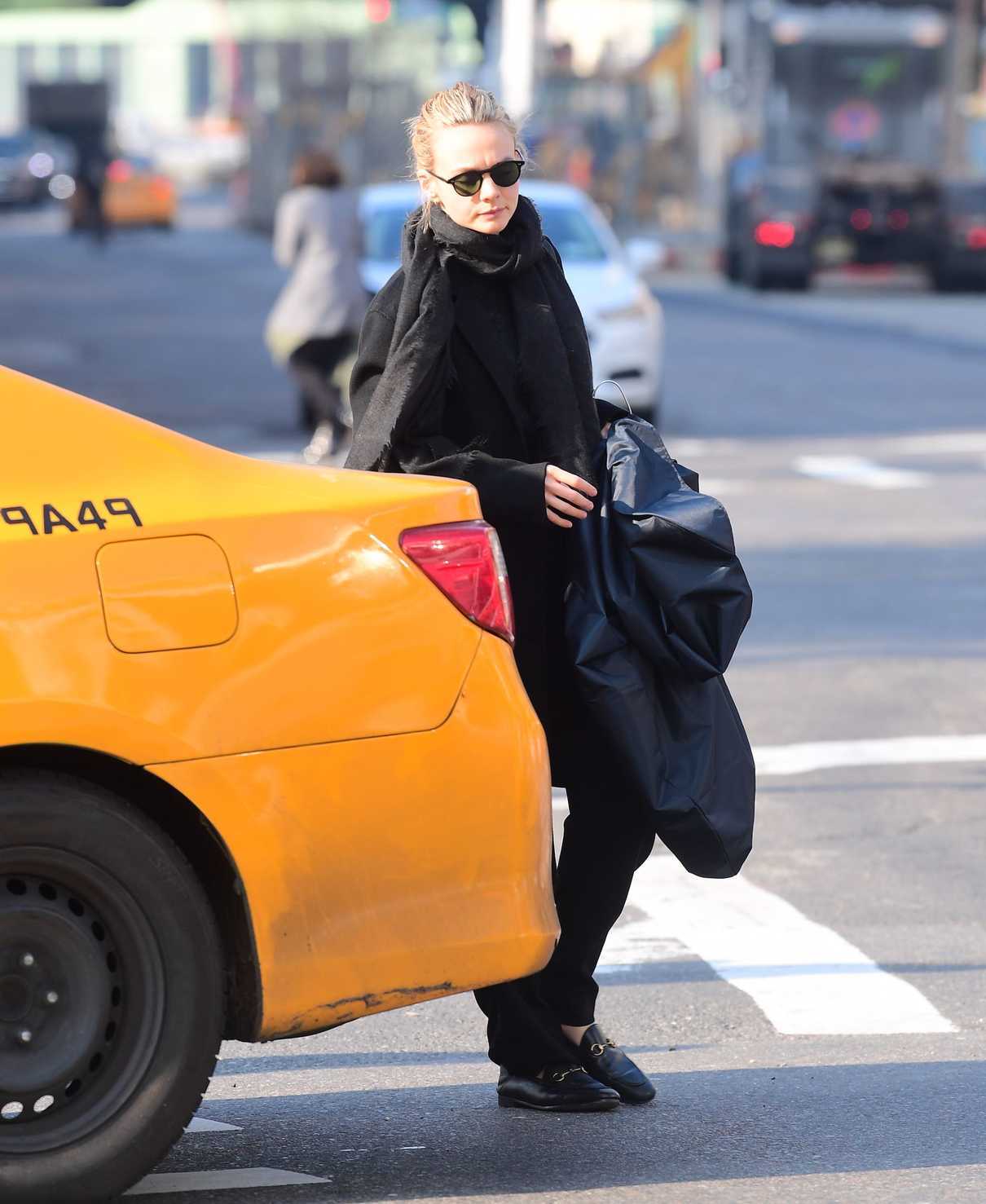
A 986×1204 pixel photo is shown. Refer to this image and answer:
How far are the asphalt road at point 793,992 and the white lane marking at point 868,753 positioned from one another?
0.02 metres

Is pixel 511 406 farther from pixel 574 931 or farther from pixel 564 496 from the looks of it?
pixel 574 931

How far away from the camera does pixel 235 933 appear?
4.14 metres

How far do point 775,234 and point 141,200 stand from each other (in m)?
31.8

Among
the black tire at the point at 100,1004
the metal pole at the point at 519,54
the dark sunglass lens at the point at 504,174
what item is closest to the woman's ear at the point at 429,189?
the dark sunglass lens at the point at 504,174

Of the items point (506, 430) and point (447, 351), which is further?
point (506, 430)

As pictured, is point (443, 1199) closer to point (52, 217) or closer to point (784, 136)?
point (784, 136)

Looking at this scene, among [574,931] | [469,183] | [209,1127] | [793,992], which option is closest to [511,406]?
[469,183]

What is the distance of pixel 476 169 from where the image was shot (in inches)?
178

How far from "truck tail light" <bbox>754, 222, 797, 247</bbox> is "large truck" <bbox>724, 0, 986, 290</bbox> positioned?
1cm

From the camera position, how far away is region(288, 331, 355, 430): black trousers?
15812mm

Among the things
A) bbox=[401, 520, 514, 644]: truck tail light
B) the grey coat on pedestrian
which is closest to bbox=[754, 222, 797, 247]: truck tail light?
the grey coat on pedestrian

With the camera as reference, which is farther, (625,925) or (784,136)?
(784,136)

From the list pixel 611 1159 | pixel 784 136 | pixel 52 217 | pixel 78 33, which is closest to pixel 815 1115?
pixel 611 1159

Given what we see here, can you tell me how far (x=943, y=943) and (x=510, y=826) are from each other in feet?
6.73
